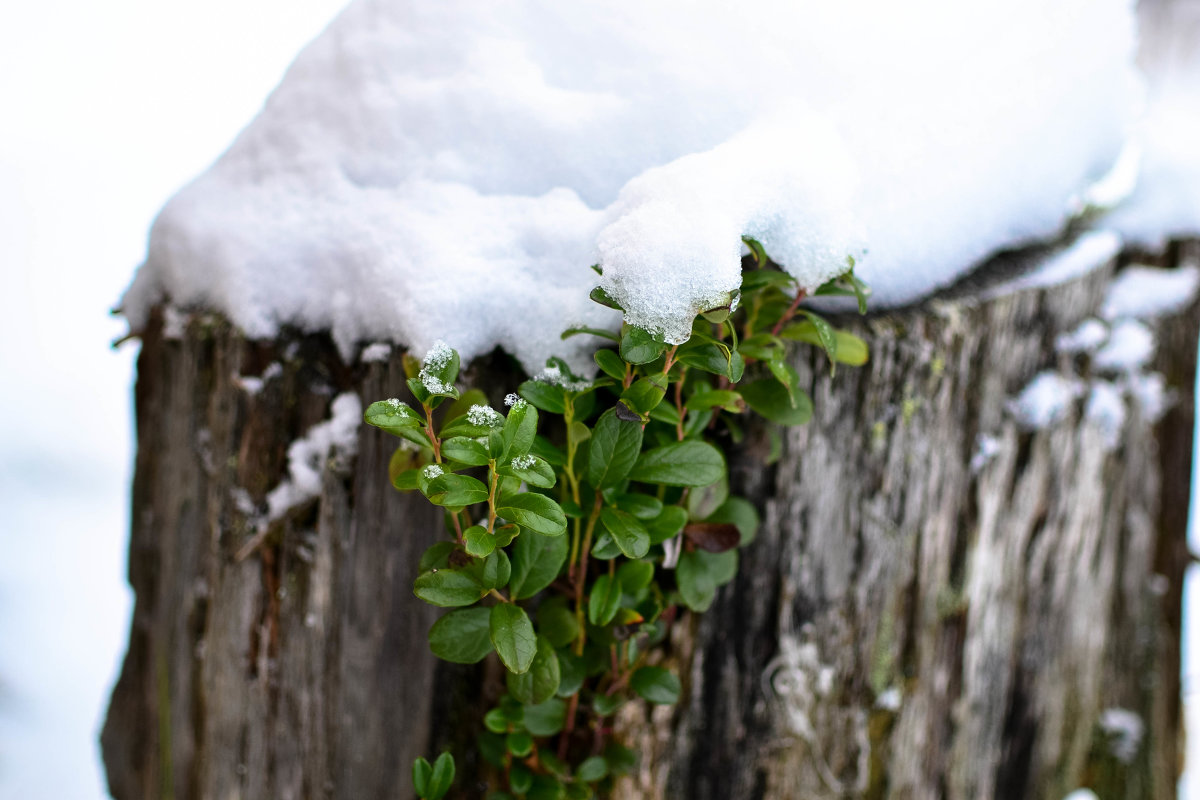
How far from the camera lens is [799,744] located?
94 centimetres

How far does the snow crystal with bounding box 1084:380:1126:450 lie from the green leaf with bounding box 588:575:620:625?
103cm

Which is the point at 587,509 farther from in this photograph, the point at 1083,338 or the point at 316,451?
the point at 1083,338

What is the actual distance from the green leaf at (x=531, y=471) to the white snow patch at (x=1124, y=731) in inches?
62.6

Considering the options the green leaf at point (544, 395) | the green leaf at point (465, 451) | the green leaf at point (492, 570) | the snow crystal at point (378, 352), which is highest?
Result: the snow crystal at point (378, 352)

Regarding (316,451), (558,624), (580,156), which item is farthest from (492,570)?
(580,156)

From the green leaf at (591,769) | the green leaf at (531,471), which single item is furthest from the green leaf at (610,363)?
the green leaf at (591,769)

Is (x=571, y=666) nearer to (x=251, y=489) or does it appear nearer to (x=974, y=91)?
(x=251, y=489)

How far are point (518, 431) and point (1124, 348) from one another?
126 cm

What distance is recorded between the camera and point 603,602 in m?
0.70

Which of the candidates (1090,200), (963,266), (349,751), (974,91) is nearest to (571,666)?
(349,751)

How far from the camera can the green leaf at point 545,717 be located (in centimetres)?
77

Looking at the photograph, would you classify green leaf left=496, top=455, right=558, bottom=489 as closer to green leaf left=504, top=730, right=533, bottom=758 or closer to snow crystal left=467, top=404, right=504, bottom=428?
snow crystal left=467, top=404, right=504, bottom=428

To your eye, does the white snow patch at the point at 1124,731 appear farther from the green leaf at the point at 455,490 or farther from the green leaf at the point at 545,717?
the green leaf at the point at 455,490

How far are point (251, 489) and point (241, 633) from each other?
220 millimetres
